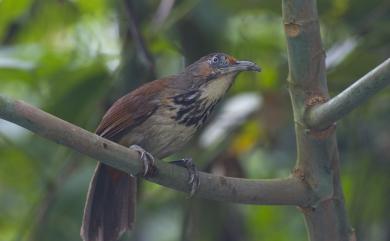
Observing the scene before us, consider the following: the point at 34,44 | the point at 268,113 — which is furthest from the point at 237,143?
the point at 34,44

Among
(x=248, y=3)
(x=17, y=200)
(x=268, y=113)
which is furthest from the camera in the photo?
(x=17, y=200)

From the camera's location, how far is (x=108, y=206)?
3.39 metres

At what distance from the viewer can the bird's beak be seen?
3428 mm

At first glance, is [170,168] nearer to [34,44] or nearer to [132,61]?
[132,61]

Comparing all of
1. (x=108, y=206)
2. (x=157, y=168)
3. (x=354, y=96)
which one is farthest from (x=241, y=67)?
(x=354, y=96)

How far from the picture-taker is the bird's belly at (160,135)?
136 inches

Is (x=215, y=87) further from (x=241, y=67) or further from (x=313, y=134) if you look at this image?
(x=313, y=134)

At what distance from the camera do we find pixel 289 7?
2.63 m

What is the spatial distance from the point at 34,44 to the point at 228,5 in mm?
926

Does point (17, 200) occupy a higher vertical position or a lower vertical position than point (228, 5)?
lower

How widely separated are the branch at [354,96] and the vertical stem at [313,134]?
109mm

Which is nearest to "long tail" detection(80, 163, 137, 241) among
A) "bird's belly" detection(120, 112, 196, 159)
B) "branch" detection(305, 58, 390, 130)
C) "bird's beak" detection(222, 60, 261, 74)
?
"bird's belly" detection(120, 112, 196, 159)

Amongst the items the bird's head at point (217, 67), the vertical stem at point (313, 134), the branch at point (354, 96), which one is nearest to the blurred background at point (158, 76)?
the bird's head at point (217, 67)

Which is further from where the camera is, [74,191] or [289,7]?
[74,191]
